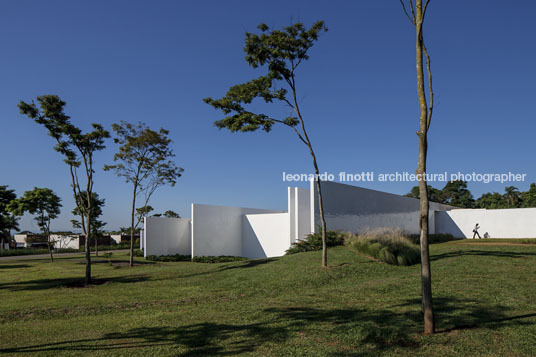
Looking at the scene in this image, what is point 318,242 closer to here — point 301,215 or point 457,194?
point 301,215

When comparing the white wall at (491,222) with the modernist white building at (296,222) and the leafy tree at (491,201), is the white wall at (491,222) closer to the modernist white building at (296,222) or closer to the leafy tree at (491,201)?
the modernist white building at (296,222)

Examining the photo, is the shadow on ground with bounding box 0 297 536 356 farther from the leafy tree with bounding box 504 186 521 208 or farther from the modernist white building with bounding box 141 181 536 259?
the leafy tree with bounding box 504 186 521 208

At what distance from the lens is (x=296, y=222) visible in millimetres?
19391

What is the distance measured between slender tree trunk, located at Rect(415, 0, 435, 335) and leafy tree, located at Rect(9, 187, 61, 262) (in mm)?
20139

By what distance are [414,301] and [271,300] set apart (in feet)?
9.63

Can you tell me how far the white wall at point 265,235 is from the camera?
70.0 feet

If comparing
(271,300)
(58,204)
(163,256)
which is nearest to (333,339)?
(271,300)

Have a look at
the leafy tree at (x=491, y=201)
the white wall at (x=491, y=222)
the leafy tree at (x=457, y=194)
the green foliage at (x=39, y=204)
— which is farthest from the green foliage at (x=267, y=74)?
the leafy tree at (x=457, y=194)

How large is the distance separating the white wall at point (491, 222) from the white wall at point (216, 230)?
689 inches

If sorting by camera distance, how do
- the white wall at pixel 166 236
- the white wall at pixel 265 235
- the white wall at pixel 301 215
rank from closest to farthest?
1. the white wall at pixel 301 215
2. the white wall at pixel 265 235
3. the white wall at pixel 166 236

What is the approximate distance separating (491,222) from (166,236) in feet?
79.7

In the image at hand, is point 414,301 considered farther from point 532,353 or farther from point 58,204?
point 58,204

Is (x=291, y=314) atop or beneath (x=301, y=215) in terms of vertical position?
beneath

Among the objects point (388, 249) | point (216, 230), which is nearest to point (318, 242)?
point (388, 249)
